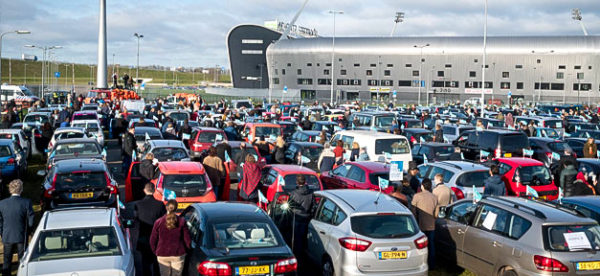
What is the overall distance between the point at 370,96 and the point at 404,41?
10712mm

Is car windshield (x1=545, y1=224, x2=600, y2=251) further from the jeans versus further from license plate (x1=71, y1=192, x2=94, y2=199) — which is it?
license plate (x1=71, y1=192, x2=94, y2=199)

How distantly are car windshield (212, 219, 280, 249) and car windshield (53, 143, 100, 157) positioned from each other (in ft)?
34.6

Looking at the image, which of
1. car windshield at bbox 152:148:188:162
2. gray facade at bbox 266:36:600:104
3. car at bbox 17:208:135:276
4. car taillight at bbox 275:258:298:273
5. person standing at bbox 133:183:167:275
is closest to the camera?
car at bbox 17:208:135:276

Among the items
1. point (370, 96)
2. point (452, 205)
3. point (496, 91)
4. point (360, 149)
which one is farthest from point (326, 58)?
point (452, 205)

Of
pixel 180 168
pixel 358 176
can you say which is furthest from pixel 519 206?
pixel 180 168

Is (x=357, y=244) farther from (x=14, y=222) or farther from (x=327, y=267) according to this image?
(x=14, y=222)

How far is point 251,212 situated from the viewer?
29.4 ft

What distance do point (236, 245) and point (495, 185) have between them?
719 cm

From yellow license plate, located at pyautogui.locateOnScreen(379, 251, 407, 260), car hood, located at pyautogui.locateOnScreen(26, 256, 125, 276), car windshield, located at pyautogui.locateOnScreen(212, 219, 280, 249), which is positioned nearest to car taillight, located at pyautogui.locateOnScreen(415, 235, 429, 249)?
yellow license plate, located at pyautogui.locateOnScreen(379, 251, 407, 260)

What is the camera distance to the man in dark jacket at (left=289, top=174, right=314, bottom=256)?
1109 centimetres

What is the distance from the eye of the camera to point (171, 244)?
27.7 feet

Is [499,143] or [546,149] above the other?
[499,143]

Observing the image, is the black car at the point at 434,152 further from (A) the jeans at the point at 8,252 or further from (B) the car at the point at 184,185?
(A) the jeans at the point at 8,252

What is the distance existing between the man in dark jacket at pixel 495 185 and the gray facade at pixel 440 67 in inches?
3009
